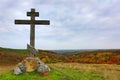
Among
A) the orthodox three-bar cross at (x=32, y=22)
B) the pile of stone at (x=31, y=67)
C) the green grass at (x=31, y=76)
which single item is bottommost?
the green grass at (x=31, y=76)

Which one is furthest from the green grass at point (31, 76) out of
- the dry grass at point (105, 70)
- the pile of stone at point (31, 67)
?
the dry grass at point (105, 70)

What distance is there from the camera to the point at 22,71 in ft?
74.8

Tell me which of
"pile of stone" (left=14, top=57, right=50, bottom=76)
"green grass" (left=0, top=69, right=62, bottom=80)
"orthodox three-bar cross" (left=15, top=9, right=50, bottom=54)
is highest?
"orthodox three-bar cross" (left=15, top=9, right=50, bottom=54)

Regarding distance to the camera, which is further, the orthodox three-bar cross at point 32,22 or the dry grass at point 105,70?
the dry grass at point 105,70

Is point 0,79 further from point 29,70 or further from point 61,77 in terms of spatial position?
point 61,77

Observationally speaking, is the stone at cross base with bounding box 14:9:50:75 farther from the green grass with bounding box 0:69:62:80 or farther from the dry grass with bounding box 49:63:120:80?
the dry grass with bounding box 49:63:120:80

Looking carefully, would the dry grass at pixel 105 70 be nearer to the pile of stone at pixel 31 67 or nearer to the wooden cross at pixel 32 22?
the pile of stone at pixel 31 67

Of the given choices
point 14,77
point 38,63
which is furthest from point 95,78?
point 14,77

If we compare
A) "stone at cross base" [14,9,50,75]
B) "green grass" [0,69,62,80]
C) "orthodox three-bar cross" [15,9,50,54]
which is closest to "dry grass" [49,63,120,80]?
"green grass" [0,69,62,80]

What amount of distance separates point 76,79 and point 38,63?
322 cm

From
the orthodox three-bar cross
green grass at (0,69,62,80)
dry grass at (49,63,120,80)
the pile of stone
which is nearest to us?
green grass at (0,69,62,80)

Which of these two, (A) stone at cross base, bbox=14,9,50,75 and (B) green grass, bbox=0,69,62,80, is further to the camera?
(A) stone at cross base, bbox=14,9,50,75

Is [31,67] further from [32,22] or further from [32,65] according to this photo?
[32,22]

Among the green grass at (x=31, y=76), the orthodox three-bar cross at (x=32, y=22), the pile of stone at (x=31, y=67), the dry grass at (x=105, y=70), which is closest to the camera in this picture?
the green grass at (x=31, y=76)
